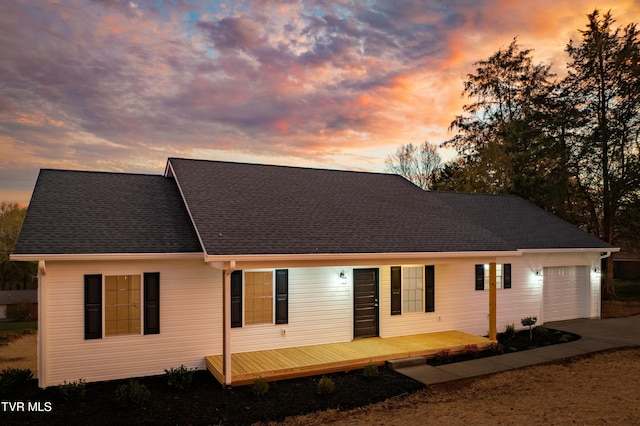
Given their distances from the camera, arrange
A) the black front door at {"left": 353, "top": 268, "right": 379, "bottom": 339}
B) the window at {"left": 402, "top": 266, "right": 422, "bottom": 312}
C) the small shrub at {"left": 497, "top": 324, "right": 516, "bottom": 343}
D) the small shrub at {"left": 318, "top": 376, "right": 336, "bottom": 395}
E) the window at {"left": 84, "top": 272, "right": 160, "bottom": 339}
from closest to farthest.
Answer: the small shrub at {"left": 318, "top": 376, "right": 336, "bottom": 395}, the window at {"left": 84, "top": 272, "right": 160, "bottom": 339}, the black front door at {"left": 353, "top": 268, "right": 379, "bottom": 339}, the window at {"left": 402, "top": 266, "right": 422, "bottom": 312}, the small shrub at {"left": 497, "top": 324, "right": 516, "bottom": 343}

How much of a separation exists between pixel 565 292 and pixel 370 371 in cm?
1068

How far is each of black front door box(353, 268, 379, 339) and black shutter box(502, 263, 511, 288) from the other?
5133mm

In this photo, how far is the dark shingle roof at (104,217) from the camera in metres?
9.16

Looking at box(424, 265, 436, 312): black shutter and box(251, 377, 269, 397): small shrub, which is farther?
box(424, 265, 436, 312): black shutter

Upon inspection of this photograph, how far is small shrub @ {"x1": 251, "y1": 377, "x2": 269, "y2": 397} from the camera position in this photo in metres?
8.47

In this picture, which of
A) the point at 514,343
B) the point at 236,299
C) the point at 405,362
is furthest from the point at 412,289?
the point at 236,299

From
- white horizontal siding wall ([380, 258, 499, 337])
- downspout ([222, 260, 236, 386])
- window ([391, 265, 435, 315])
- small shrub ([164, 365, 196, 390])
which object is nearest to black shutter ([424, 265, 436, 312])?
window ([391, 265, 435, 315])

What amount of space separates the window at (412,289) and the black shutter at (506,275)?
3173 millimetres

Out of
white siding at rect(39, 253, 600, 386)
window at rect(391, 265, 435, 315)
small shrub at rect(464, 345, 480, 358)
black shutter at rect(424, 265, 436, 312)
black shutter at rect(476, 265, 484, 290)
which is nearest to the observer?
white siding at rect(39, 253, 600, 386)

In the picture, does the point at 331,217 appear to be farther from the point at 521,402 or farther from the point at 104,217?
the point at 521,402

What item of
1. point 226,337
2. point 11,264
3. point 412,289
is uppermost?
point 412,289

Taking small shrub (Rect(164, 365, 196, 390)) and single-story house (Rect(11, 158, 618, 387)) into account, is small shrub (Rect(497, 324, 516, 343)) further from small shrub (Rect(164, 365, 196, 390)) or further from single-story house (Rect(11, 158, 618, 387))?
small shrub (Rect(164, 365, 196, 390))

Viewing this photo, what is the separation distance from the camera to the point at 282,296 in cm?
1103

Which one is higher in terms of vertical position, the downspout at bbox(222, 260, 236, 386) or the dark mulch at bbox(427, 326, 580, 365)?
the downspout at bbox(222, 260, 236, 386)
